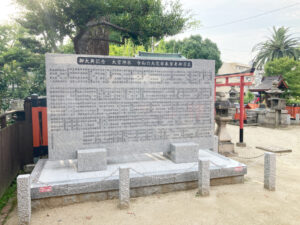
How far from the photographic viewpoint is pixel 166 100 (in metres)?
6.12

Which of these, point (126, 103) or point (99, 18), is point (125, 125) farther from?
point (99, 18)

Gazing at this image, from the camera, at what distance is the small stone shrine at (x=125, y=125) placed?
16.7 ft

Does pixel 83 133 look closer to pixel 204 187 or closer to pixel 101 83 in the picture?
pixel 101 83

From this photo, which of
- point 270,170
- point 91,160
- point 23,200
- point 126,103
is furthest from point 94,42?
point 270,170

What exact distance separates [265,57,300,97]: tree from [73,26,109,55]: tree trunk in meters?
17.3

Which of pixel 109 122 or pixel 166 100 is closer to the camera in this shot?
pixel 109 122

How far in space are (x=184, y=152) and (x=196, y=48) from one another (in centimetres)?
2872

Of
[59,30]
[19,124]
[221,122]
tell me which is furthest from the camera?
[221,122]

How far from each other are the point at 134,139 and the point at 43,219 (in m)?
2.62

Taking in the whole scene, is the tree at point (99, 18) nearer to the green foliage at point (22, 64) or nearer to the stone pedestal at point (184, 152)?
the stone pedestal at point (184, 152)

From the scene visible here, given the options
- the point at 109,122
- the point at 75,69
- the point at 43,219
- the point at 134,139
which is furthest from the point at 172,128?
the point at 43,219

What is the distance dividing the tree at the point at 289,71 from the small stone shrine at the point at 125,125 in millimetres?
17111

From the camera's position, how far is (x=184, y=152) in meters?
6.11

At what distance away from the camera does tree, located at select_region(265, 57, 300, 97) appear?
19.8 metres
